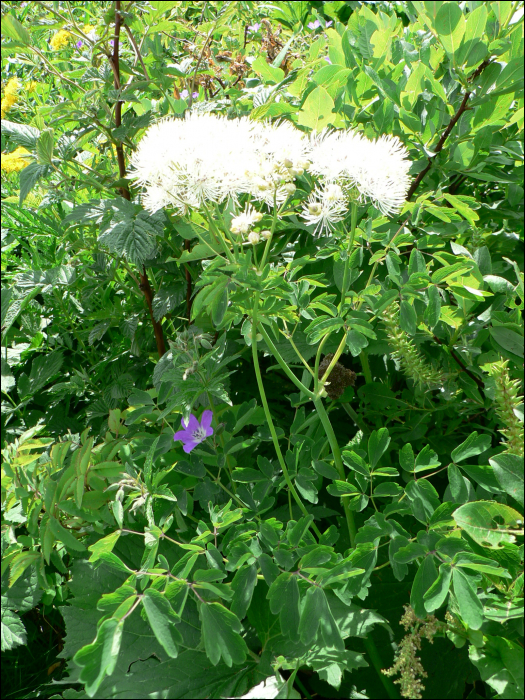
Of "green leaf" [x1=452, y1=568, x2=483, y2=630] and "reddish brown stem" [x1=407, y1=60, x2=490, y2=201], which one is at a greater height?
"reddish brown stem" [x1=407, y1=60, x2=490, y2=201]

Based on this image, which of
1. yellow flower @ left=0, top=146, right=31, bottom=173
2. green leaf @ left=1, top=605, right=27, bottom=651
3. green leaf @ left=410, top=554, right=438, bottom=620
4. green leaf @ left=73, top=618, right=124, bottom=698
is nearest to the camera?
green leaf @ left=73, top=618, right=124, bottom=698

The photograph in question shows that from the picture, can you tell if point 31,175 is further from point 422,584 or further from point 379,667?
point 379,667

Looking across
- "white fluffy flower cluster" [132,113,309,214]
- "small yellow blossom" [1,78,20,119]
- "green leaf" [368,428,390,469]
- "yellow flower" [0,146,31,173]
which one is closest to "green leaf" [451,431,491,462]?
"green leaf" [368,428,390,469]

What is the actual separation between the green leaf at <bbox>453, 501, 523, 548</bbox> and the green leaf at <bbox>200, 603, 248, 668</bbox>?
1.09ft

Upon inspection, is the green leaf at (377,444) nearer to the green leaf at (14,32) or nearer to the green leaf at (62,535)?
A: the green leaf at (62,535)

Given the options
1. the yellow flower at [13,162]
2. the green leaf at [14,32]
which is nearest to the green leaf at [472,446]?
the green leaf at [14,32]

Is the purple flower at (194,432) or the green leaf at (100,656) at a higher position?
the purple flower at (194,432)

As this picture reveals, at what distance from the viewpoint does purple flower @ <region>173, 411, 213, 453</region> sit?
1100mm

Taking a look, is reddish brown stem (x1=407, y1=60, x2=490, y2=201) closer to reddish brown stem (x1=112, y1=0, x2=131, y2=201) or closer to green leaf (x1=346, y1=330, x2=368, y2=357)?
green leaf (x1=346, y1=330, x2=368, y2=357)

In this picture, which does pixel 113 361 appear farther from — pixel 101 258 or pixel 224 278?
pixel 224 278

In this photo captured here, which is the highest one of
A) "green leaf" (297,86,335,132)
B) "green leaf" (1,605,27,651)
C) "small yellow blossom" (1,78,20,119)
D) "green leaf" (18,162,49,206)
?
"green leaf" (297,86,335,132)

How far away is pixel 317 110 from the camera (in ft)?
3.41

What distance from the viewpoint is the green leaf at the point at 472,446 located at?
970 mm

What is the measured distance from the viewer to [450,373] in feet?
3.81
